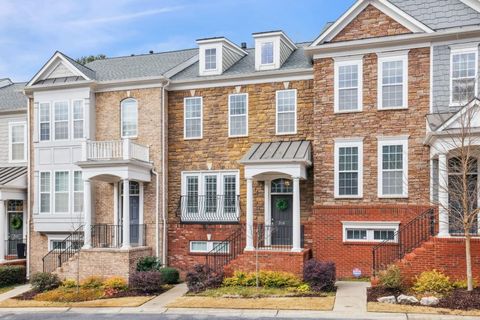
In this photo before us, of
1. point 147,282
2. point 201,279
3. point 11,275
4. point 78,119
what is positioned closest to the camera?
point 201,279

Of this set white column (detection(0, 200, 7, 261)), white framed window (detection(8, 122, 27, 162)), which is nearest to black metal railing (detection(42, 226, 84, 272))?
white column (detection(0, 200, 7, 261))

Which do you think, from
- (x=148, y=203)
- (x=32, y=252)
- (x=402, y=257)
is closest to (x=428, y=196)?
(x=402, y=257)

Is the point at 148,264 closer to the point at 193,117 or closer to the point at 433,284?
the point at 193,117

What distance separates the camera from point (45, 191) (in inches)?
976

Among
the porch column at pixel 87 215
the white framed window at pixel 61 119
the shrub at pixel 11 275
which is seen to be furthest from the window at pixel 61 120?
the shrub at pixel 11 275

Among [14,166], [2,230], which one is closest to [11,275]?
[2,230]

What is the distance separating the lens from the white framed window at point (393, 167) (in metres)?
19.9

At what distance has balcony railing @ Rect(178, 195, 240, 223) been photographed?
74.7 feet

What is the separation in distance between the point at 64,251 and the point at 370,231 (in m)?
12.3

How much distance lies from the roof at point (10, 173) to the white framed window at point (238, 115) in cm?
1032

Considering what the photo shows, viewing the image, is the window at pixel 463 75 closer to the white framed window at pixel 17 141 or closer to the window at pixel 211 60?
the window at pixel 211 60

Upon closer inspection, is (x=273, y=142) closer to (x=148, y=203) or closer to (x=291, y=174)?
(x=291, y=174)

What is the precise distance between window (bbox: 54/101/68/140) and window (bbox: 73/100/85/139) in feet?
1.44

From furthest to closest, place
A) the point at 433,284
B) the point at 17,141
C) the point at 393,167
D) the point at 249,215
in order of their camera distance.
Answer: the point at 17,141 < the point at 249,215 < the point at 393,167 < the point at 433,284
